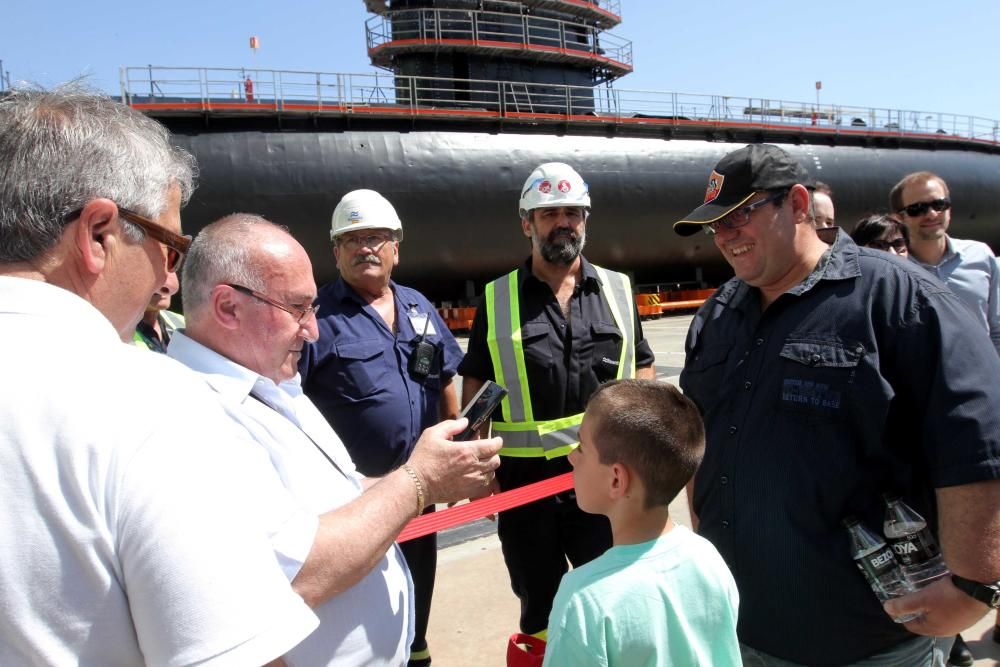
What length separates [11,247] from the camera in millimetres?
928

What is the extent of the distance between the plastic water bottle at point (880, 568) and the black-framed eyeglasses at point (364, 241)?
246cm

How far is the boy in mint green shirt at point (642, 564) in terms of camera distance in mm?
1408

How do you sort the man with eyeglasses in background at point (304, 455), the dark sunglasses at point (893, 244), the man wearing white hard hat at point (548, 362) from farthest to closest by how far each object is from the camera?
the dark sunglasses at point (893, 244), the man wearing white hard hat at point (548, 362), the man with eyeglasses in background at point (304, 455)

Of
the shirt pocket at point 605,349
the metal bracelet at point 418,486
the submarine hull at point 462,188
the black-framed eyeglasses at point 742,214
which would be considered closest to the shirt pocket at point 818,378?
the black-framed eyeglasses at point 742,214

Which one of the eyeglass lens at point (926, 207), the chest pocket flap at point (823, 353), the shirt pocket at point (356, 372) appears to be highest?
the eyeglass lens at point (926, 207)

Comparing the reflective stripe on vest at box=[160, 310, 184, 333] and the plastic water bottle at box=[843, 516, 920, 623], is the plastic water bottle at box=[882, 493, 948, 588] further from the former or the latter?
the reflective stripe on vest at box=[160, 310, 184, 333]

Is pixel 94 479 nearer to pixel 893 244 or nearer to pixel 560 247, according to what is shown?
pixel 560 247

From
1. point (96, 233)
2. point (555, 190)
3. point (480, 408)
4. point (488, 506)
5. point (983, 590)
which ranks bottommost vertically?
point (488, 506)

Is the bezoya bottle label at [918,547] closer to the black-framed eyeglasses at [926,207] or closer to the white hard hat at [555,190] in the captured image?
the white hard hat at [555,190]

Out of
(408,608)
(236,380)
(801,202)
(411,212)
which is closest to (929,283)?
(801,202)

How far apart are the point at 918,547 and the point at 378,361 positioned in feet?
7.27

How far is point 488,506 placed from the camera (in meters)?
2.74

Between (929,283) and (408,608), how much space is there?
1.63m

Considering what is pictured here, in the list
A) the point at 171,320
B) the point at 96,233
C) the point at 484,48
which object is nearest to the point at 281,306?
the point at 96,233
